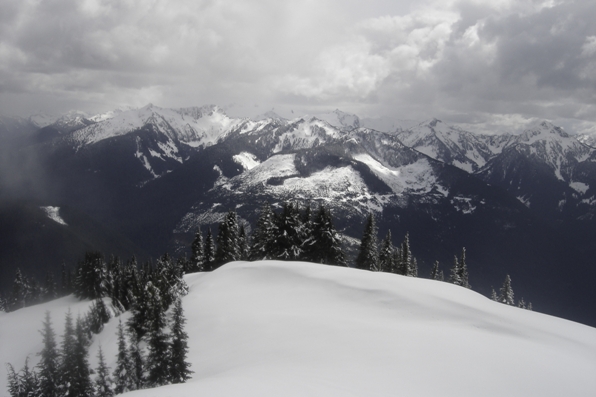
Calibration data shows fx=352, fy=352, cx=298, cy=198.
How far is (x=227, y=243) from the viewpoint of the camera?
58.9 meters

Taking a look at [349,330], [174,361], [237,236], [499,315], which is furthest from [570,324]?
[237,236]

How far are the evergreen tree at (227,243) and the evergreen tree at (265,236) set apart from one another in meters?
5.39

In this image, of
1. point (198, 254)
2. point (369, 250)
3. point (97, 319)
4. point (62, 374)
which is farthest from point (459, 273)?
point (62, 374)

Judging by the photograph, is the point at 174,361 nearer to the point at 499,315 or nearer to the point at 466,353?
the point at 466,353

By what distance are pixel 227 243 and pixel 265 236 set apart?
9515 mm

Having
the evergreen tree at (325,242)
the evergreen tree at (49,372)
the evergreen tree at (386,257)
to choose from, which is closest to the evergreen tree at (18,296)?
the evergreen tree at (325,242)

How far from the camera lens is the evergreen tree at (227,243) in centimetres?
5856

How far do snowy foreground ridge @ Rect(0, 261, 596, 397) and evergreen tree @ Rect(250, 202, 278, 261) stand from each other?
15.6 m

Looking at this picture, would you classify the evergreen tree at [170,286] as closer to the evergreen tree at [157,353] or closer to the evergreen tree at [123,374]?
the evergreen tree at [157,353]

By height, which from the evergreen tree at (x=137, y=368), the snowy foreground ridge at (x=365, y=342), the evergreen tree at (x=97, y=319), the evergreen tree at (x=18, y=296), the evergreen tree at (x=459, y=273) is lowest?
the evergreen tree at (x=18, y=296)

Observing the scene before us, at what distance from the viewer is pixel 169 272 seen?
126 ft

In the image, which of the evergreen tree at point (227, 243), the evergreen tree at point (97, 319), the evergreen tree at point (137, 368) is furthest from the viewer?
the evergreen tree at point (227, 243)

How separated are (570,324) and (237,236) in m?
47.5

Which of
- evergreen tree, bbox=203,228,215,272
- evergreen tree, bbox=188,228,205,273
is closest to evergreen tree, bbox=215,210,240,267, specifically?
evergreen tree, bbox=203,228,215,272
